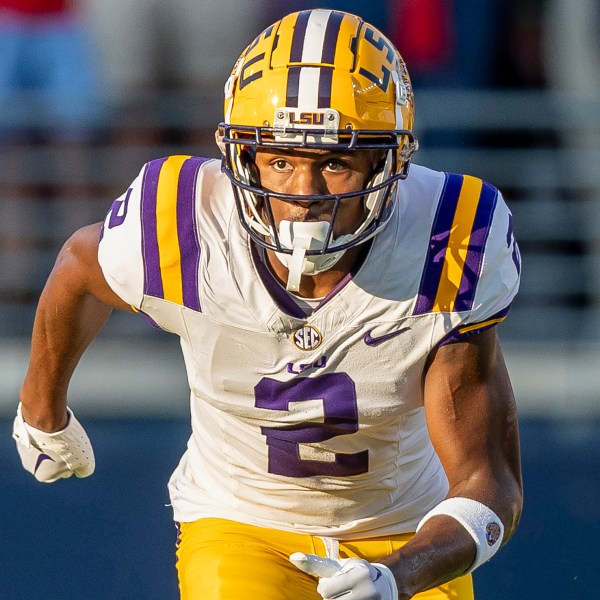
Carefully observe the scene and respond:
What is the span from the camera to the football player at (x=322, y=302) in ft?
8.25

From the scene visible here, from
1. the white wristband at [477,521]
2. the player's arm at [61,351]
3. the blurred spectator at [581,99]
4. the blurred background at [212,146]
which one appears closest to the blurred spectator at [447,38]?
the blurred background at [212,146]

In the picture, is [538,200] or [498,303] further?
[538,200]

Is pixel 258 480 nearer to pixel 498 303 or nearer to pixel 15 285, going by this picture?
pixel 498 303

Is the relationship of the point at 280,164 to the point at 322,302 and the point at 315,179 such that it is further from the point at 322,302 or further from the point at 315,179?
the point at 322,302

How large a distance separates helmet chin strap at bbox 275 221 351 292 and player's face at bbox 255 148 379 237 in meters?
0.04

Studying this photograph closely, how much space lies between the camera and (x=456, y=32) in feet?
21.4

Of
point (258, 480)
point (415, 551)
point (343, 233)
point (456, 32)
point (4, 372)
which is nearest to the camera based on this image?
point (415, 551)

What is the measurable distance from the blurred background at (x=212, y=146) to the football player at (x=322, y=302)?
2503 millimetres

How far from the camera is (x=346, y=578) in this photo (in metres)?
2.15

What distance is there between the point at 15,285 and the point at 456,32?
8.13 feet

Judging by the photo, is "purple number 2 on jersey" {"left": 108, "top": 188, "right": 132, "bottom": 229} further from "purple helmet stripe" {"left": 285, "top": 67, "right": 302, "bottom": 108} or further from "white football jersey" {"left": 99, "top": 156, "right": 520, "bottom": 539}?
"purple helmet stripe" {"left": 285, "top": 67, "right": 302, "bottom": 108}

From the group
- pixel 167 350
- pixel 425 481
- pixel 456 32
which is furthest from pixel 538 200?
pixel 425 481

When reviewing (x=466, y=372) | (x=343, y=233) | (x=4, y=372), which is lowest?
(x=4, y=372)

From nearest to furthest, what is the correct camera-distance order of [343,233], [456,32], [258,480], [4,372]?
[343,233], [258,480], [4,372], [456,32]
